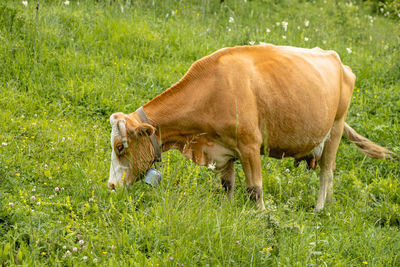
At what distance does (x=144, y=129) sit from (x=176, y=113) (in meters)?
0.44

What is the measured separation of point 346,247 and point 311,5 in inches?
405

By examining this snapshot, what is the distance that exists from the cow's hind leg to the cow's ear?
99.6 inches

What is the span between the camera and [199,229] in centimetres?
386

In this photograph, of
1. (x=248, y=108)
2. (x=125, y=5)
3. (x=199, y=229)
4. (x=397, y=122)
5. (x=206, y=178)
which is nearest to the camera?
(x=199, y=229)

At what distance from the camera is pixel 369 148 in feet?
21.4

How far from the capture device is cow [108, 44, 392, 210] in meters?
4.86

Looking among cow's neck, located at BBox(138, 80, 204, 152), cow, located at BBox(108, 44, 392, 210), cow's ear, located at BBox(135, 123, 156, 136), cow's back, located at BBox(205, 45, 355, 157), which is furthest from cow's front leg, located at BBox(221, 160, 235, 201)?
cow's ear, located at BBox(135, 123, 156, 136)

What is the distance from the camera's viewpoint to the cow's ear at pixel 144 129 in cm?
469

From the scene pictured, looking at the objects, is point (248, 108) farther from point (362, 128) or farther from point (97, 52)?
point (97, 52)

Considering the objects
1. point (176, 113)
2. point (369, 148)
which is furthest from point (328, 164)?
point (176, 113)

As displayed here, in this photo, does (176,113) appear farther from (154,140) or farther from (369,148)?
(369,148)

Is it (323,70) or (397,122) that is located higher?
(323,70)

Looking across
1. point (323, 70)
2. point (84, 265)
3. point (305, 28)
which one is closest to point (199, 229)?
point (84, 265)

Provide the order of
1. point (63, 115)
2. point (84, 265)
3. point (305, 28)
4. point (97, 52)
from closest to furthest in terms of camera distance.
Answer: point (84, 265)
point (63, 115)
point (97, 52)
point (305, 28)
